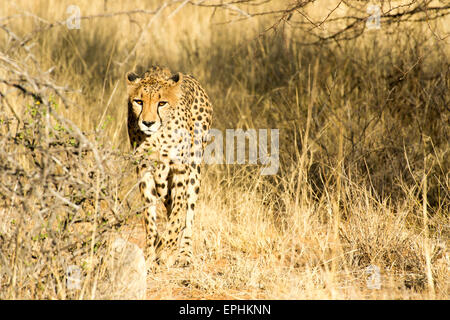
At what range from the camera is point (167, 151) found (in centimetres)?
417

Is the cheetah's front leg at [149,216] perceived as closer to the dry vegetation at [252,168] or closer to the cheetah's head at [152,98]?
the dry vegetation at [252,168]

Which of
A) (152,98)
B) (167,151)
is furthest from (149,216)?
(152,98)

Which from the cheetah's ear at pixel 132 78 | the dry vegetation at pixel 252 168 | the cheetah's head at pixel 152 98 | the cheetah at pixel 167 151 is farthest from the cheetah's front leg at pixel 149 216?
the cheetah's ear at pixel 132 78

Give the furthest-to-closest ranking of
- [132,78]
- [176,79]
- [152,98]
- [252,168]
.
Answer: [252,168] < [176,79] < [132,78] < [152,98]

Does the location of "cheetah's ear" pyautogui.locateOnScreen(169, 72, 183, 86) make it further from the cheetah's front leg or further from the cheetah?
the cheetah's front leg

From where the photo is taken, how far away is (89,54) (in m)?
7.00

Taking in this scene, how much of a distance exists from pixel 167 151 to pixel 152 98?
1.25ft

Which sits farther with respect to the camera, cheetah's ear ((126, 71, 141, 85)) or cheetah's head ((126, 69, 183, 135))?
cheetah's ear ((126, 71, 141, 85))

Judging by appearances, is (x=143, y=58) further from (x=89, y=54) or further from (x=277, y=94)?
(x=277, y=94)

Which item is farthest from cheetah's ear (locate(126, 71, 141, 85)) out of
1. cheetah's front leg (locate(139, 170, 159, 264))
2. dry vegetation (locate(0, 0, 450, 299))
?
cheetah's front leg (locate(139, 170, 159, 264))

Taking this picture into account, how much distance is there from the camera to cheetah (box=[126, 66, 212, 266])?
4.01 meters

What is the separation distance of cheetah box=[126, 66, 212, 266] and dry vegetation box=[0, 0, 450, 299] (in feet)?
0.52

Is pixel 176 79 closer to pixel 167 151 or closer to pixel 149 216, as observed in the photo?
pixel 167 151
